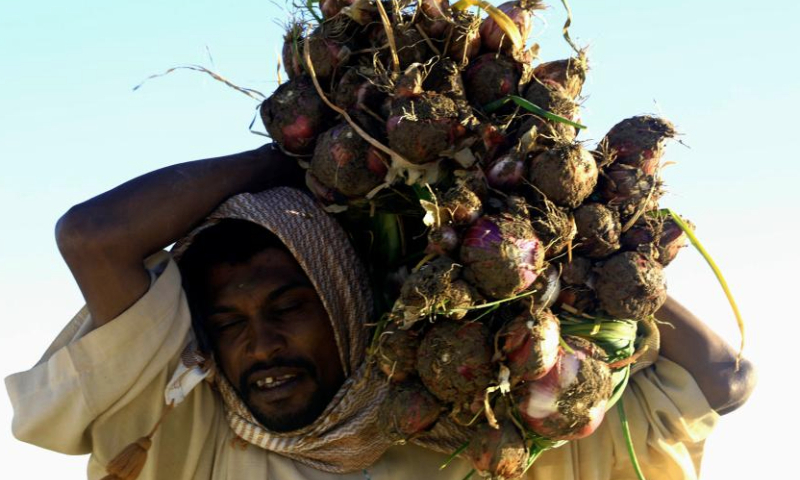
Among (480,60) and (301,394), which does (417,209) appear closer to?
(480,60)

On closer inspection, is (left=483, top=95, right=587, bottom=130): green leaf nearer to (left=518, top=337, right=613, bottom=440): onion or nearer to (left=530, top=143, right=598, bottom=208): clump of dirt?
(left=530, top=143, right=598, bottom=208): clump of dirt

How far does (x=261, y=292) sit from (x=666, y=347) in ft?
4.15

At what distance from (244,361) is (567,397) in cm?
104

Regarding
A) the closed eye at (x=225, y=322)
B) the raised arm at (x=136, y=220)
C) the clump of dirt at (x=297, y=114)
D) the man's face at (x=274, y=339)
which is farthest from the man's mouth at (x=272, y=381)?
the clump of dirt at (x=297, y=114)

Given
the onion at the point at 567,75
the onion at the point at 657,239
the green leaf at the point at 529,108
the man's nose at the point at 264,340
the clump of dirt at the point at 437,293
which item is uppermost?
the onion at the point at 567,75

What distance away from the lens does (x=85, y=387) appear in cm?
287

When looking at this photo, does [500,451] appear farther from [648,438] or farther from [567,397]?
[648,438]

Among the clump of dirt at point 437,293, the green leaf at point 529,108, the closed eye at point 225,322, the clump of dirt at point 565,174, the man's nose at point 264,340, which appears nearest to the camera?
the clump of dirt at point 437,293

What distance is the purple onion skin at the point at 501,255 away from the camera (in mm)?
2377

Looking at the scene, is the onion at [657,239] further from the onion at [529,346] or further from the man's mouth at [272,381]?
the man's mouth at [272,381]

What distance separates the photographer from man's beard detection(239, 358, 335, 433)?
3.04 meters

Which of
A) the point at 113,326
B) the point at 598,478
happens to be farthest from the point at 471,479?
the point at 113,326

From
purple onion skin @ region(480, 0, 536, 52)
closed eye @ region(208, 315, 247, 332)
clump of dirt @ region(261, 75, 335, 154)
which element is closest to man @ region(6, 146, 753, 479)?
closed eye @ region(208, 315, 247, 332)

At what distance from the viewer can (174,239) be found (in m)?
3.04
